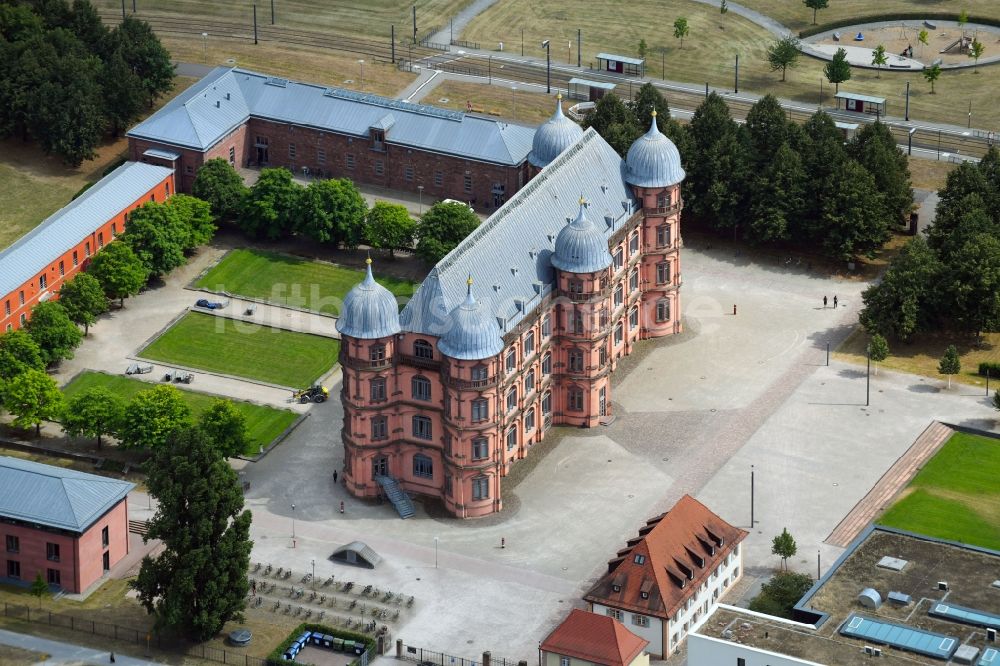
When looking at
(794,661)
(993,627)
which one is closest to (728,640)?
(794,661)

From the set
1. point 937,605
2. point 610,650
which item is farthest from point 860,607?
point 610,650

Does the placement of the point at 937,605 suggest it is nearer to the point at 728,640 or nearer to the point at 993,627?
the point at 993,627

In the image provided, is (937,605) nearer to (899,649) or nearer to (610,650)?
(899,649)

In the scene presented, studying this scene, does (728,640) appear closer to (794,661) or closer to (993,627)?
(794,661)

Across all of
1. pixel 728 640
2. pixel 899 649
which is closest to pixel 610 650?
pixel 728 640

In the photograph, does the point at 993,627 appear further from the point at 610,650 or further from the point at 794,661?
the point at 610,650

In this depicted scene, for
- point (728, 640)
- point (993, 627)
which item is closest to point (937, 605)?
point (993, 627)
